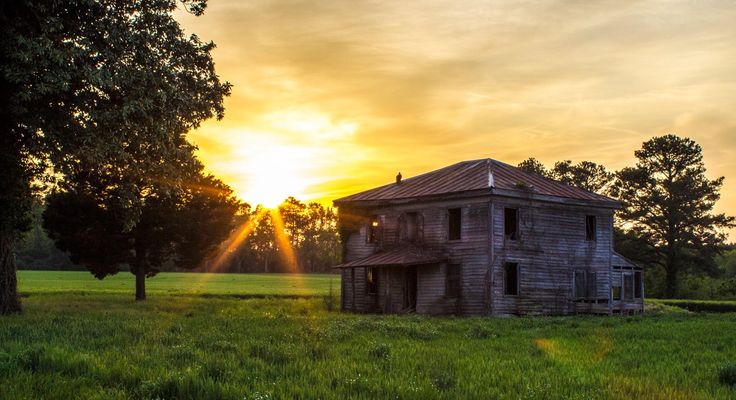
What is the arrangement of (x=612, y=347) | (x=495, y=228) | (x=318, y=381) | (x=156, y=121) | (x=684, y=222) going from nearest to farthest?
(x=318, y=381)
(x=612, y=347)
(x=156, y=121)
(x=495, y=228)
(x=684, y=222)

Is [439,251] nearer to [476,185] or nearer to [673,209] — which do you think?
[476,185]

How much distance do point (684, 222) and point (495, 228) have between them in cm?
4255

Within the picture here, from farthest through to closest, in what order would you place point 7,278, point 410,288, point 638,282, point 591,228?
point 638,282, point 591,228, point 410,288, point 7,278

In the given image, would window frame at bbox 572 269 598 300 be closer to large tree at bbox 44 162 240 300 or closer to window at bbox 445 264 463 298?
window at bbox 445 264 463 298

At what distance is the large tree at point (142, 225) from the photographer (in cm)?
3956

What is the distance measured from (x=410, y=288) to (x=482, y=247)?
5895mm

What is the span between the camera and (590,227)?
41219 millimetres

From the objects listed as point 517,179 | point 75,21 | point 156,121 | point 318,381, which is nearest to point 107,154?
point 156,121

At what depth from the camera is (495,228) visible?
3638 centimetres

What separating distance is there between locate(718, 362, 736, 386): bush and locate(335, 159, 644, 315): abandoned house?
2337 cm

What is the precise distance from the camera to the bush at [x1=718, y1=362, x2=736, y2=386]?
1212 centimetres

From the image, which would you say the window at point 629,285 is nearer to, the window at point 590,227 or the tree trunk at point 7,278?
the window at point 590,227

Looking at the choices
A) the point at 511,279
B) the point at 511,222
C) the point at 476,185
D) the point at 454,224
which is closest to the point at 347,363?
the point at 476,185

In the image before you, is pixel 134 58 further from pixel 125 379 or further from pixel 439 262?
pixel 439 262
